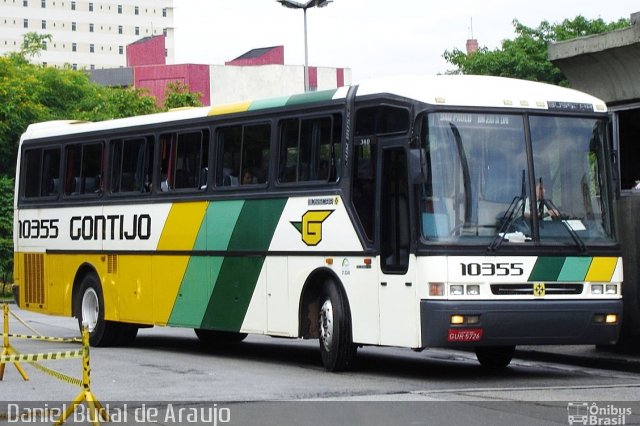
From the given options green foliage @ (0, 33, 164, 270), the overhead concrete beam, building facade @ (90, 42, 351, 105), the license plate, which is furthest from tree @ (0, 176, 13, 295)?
the license plate

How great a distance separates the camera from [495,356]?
56.4 ft

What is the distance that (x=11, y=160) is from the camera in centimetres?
6178

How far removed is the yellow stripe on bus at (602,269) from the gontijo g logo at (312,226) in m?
3.20

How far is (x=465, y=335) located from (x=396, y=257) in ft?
4.35

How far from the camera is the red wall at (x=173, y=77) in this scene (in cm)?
10369

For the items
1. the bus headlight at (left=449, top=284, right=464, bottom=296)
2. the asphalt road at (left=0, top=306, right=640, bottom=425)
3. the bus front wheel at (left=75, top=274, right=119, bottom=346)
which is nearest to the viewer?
the asphalt road at (left=0, top=306, right=640, bottom=425)

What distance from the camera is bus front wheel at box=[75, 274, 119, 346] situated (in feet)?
72.1

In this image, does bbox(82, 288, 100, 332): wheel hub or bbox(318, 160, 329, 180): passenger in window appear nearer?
bbox(318, 160, 329, 180): passenger in window

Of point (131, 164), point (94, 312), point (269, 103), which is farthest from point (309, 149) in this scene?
point (94, 312)

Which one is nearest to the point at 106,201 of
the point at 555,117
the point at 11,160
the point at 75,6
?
the point at 555,117

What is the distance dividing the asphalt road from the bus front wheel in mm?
1460

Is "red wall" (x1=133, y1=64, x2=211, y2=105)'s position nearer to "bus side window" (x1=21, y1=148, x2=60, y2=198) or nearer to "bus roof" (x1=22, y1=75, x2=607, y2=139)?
"bus side window" (x1=21, y1=148, x2=60, y2=198)

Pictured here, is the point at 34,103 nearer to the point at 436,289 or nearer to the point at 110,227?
the point at 110,227

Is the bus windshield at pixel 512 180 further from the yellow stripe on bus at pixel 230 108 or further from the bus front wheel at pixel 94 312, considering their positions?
the bus front wheel at pixel 94 312
